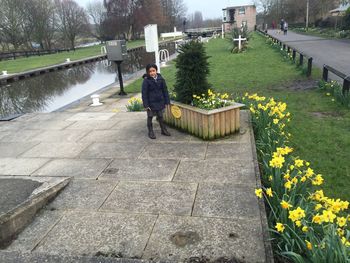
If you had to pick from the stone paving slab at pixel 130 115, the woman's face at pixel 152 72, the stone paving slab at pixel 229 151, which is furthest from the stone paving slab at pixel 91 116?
the stone paving slab at pixel 229 151

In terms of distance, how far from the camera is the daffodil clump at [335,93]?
7839 millimetres

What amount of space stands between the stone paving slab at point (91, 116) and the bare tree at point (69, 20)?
55540 millimetres

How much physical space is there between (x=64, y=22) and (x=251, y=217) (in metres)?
63.7

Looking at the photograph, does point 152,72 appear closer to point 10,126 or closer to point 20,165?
point 20,165

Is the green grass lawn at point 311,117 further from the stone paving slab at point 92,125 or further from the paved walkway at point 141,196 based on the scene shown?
the stone paving slab at point 92,125

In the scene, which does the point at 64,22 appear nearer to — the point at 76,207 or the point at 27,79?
the point at 27,79

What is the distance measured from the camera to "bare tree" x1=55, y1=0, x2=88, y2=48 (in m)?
60.2

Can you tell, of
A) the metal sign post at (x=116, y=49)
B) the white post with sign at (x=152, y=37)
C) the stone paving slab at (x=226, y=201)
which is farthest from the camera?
the metal sign post at (x=116, y=49)

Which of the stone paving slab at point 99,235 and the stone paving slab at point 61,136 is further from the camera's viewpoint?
the stone paving slab at point 61,136

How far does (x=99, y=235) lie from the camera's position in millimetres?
3346

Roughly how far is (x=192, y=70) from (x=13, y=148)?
11.8 ft

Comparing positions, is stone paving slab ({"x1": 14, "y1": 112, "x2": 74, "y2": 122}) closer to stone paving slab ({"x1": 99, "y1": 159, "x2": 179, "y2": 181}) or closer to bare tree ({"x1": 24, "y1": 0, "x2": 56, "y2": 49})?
stone paving slab ({"x1": 99, "y1": 159, "x2": 179, "y2": 181})

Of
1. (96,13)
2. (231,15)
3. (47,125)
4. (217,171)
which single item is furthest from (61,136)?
(96,13)

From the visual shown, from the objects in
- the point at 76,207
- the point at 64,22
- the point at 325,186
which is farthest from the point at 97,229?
the point at 64,22
